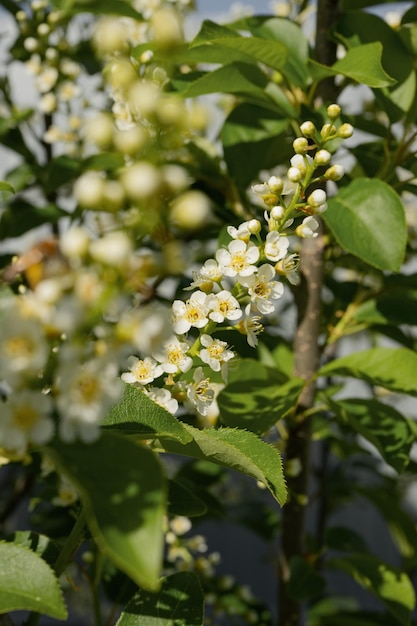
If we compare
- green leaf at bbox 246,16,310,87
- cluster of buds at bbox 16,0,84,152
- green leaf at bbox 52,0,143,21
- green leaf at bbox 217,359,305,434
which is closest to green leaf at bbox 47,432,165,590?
green leaf at bbox 217,359,305,434

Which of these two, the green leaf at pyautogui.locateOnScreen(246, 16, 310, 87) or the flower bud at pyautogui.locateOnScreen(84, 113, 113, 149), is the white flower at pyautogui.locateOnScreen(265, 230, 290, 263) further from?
the green leaf at pyautogui.locateOnScreen(246, 16, 310, 87)

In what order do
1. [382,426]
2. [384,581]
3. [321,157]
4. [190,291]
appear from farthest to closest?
1. [384,581]
2. [190,291]
3. [382,426]
4. [321,157]

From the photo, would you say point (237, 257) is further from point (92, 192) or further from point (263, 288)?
point (92, 192)

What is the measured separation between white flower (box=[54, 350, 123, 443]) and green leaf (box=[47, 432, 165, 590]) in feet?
0.05

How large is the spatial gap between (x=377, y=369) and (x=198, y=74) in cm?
53

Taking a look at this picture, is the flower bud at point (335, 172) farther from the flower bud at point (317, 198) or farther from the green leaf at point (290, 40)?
the green leaf at point (290, 40)

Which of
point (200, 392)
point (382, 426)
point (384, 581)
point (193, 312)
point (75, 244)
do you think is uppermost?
point (75, 244)

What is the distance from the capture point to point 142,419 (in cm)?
70

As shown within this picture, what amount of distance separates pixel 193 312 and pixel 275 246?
0.35 ft

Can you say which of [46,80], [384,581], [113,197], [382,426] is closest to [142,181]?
[113,197]

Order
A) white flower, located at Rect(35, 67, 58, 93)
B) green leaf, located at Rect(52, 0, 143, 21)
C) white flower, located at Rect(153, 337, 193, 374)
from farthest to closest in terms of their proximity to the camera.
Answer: white flower, located at Rect(35, 67, 58, 93), green leaf, located at Rect(52, 0, 143, 21), white flower, located at Rect(153, 337, 193, 374)

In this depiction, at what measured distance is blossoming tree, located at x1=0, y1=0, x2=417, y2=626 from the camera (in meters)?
0.48

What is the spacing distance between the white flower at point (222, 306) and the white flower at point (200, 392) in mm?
66

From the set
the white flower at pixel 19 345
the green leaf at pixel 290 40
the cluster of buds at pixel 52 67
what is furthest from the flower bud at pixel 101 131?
the cluster of buds at pixel 52 67
